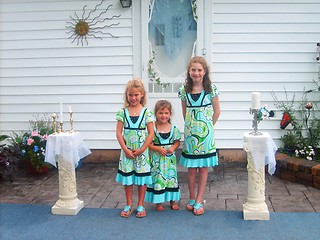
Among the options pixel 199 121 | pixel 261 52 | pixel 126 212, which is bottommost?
pixel 126 212

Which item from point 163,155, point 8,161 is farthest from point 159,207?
point 8,161

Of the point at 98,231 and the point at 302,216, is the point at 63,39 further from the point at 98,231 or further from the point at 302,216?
the point at 302,216

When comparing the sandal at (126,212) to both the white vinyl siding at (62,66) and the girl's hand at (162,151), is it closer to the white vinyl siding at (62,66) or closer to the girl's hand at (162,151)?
the girl's hand at (162,151)

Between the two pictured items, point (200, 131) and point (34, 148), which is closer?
point (200, 131)

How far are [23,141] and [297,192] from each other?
336cm

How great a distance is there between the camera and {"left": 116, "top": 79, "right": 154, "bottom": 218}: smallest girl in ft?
12.2

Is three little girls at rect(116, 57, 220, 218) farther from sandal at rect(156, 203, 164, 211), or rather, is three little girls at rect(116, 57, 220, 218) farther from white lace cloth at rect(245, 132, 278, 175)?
white lace cloth at rect(245, 132, 278, 175)

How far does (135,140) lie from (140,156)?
0.15 m

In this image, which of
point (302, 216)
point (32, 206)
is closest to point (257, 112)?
point (302, 216)

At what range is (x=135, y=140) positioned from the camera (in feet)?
12.2

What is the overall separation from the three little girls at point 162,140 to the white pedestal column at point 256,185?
0.34m

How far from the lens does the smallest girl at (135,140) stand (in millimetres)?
3717

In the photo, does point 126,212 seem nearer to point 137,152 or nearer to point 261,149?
point 137,152

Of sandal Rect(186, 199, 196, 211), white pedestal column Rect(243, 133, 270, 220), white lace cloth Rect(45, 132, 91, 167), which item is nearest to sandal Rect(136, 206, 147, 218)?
sandal Rect(186, 199, 196, 211)
